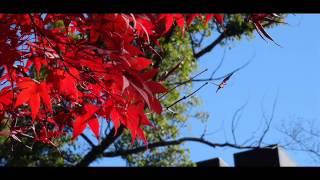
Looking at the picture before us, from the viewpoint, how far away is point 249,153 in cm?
1035

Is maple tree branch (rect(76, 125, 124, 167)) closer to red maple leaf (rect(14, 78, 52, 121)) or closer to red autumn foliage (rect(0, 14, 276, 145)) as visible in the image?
red autumn foliage (rect(0, 14, 276, 145))

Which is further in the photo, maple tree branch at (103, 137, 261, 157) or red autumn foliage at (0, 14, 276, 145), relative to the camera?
maple tree branch at (103, 137, 261, 157)

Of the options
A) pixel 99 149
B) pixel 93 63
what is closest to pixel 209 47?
pixel 99 149

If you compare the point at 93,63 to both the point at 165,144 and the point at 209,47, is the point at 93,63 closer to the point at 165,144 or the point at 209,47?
the point at 165,144

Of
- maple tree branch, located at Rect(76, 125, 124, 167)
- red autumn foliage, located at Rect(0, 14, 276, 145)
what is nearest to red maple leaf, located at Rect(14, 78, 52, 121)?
red autumn foliage, located at Rect(0, 14, 276, 145)

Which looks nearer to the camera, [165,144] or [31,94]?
[31,94]

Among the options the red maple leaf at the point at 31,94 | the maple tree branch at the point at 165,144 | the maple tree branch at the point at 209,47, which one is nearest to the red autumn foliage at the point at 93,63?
the red maple leaf at the point at 31,94

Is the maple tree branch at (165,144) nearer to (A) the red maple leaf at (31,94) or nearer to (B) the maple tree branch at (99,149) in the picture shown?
(B) the maple tree branch at (99,149)

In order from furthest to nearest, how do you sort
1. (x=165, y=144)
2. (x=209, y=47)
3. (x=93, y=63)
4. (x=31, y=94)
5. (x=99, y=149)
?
(x=209, y=47)
(x=99, y=149)
(x=165, y=144)
(x=31, y=94)
(x=93, y=63)

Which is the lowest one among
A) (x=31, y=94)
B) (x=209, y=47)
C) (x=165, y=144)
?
(x=165, y=144)
